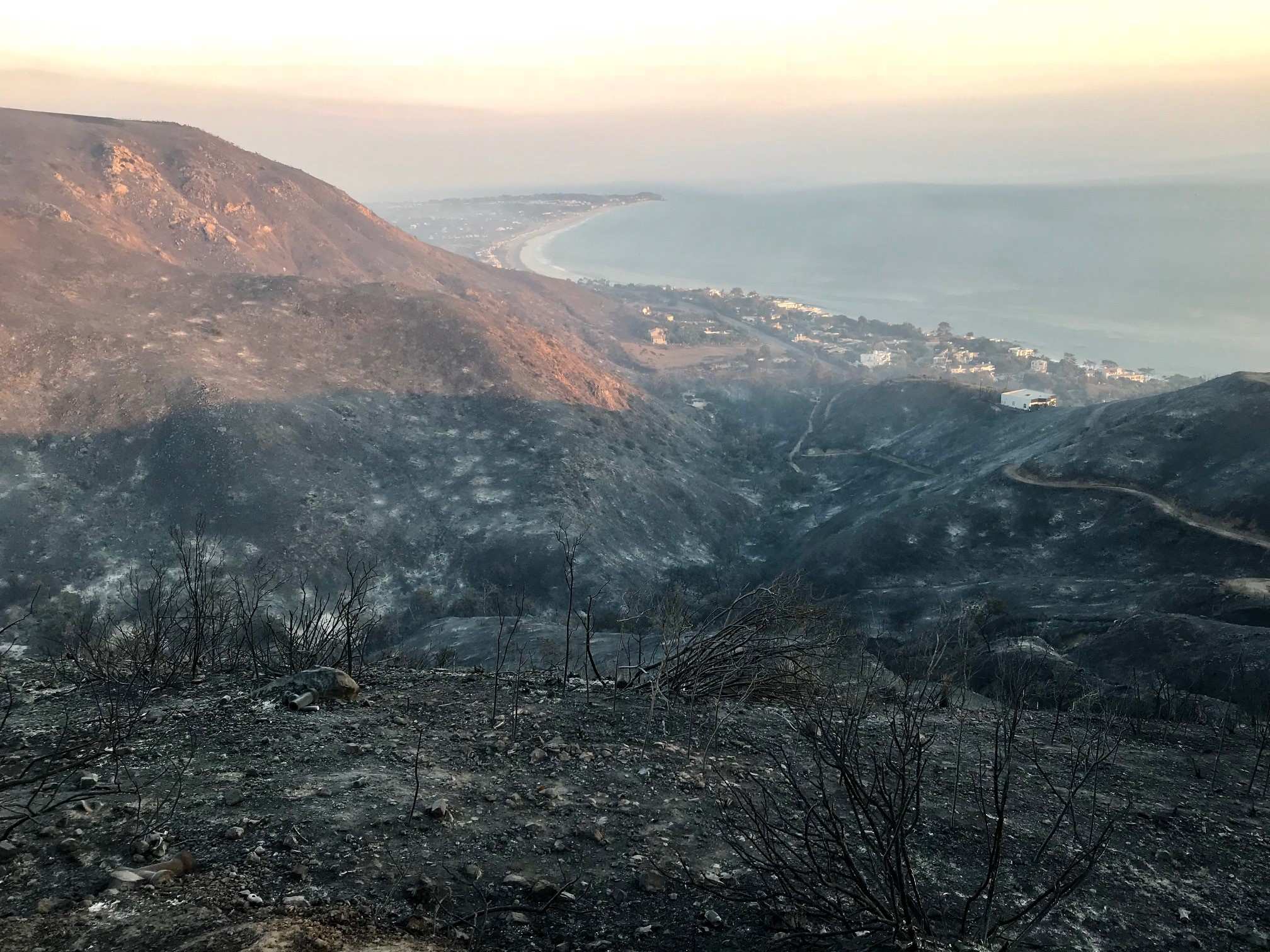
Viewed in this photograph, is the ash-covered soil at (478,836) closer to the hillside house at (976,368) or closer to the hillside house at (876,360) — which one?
the hillside house at (876,360)

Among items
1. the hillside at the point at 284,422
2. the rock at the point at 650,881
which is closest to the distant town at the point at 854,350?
the hillside at the point at 284,422

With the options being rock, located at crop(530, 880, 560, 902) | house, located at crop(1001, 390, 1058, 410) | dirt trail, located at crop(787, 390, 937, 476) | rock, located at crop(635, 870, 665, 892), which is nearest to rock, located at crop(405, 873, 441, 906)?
rock, located at crop(530, 880, 560, 902)

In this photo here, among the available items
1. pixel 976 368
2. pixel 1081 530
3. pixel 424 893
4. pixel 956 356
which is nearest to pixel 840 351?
pixel 956 356

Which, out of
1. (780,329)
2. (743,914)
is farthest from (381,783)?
(780,329)

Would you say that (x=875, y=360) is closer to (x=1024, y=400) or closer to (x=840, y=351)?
(x=840, y=351)

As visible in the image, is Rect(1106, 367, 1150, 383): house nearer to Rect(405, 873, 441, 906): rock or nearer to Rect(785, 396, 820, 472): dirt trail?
Rect(785, 396, 820, 472): dirt trail

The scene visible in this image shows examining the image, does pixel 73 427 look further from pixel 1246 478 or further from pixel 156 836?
pixel 1246 478
